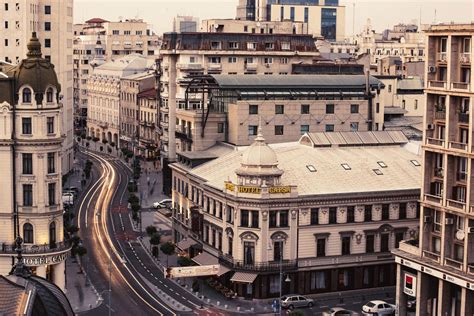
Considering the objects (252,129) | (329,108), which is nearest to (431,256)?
(252,129)

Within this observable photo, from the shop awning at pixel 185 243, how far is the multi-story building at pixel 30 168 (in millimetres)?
22287

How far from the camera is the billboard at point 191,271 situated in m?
103

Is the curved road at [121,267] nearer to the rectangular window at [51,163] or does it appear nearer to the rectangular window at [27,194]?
the rectangular window at [27,194]

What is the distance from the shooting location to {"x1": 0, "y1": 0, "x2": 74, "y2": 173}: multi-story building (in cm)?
17188

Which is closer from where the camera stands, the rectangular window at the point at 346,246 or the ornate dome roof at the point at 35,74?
the ornate dome roof at the point at 35,74

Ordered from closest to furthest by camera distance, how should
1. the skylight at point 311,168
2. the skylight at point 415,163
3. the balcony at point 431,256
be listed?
1. the balcony at point 431,256
2. the skylight at point 311,168
3. the skylight at point 415,163

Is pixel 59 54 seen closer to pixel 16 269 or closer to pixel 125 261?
pixel 125 261

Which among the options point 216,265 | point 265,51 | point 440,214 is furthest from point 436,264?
point 265,51

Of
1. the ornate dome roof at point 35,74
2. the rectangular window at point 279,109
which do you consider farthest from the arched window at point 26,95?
the rectangular window at point 279,109

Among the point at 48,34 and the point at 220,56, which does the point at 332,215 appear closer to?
the point at 220,56

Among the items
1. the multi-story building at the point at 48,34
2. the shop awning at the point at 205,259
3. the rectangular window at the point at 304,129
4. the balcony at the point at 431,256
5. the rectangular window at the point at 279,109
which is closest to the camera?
the balcony at the point at 431,256

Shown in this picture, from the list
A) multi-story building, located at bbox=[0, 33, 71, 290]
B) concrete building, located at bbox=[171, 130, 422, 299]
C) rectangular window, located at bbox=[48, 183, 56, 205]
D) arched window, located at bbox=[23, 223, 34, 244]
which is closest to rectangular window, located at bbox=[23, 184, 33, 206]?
multi-story building, located at bbox=[0, 33, 71, 290]

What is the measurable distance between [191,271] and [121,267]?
14986 millimetres

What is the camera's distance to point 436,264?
287 ft
